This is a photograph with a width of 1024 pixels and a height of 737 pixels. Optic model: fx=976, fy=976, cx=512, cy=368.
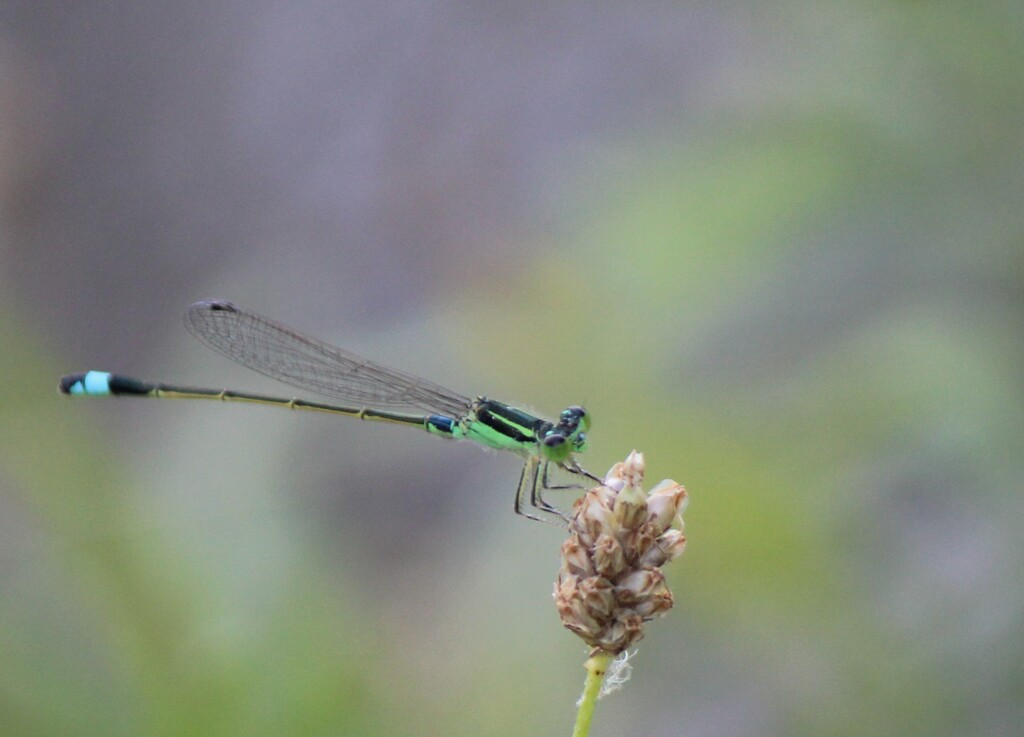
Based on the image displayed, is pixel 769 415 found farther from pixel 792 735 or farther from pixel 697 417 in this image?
pixel 792 735

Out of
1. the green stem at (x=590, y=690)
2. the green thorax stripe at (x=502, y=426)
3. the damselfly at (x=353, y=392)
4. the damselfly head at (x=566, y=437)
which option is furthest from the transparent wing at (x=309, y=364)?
the green stem at (x=590, y=690)

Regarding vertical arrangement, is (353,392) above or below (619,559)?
above

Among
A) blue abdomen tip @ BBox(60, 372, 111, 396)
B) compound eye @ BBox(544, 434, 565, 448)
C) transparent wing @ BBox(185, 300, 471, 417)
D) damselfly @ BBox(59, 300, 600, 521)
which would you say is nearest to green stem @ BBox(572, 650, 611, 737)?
compound eye @ BBox(544, 434, 565, 448)

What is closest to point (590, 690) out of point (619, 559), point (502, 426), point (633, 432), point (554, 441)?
point (619, 559)

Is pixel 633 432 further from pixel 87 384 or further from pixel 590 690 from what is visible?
pixel 590 690

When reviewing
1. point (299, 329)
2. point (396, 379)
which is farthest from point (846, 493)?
point (299, 329)

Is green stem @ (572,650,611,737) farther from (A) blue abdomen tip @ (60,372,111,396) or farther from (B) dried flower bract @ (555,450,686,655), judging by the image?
(A) blue abdomen tip @ (60,372,111,396)
